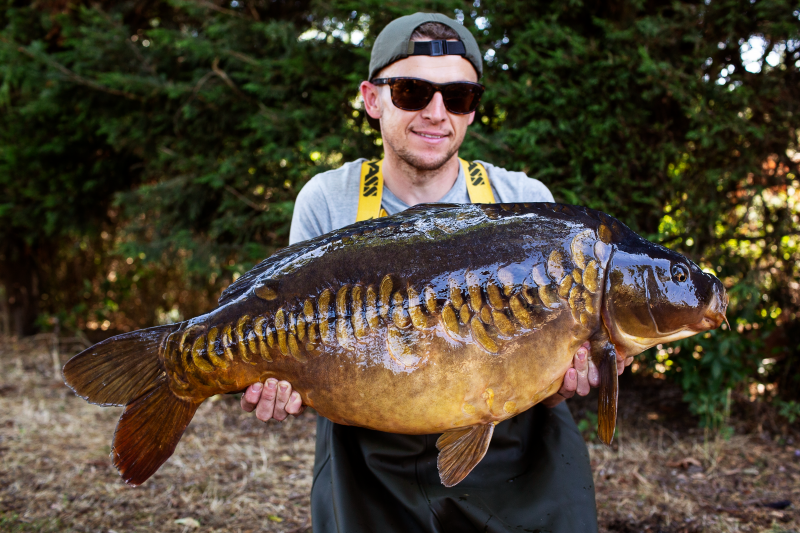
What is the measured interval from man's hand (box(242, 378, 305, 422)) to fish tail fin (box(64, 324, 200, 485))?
15cm

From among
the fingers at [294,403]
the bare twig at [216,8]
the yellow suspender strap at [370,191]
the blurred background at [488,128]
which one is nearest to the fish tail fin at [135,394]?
the fingers at [294,403]

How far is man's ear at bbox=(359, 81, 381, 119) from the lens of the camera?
2072 mm

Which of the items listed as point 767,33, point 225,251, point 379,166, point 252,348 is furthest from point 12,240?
point 767,33

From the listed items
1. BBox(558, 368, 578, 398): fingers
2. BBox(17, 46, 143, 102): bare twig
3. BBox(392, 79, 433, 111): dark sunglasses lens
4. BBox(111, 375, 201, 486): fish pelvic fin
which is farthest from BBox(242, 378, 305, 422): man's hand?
BBox(17, 46, 143, 102): bare twig

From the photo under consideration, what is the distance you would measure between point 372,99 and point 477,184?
488mm

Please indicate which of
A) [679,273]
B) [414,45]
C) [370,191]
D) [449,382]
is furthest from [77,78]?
[679,273]

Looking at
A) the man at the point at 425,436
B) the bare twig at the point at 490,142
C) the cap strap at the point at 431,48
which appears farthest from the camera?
the bare twig at the point at 490,142

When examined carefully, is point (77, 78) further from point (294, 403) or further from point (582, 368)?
point (582, 368)

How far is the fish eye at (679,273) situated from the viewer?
4.71 feet

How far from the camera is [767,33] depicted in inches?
108

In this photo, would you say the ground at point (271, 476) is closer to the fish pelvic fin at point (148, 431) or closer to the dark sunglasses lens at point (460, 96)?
the fish pelvic fin at point (148, 431)

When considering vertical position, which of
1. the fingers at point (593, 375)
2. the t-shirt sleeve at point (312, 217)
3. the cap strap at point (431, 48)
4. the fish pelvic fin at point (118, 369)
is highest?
the cap strap at point (431, 48)

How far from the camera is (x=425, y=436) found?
5.45 ft

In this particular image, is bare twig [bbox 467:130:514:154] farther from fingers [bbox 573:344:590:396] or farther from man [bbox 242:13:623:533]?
fingers [bbox 573:344:590:396]
